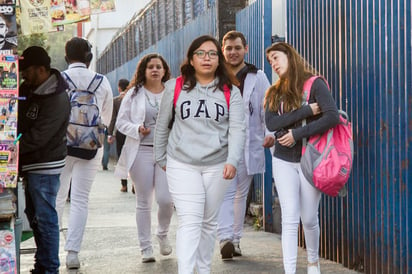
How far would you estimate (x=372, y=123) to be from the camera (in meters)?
6.62

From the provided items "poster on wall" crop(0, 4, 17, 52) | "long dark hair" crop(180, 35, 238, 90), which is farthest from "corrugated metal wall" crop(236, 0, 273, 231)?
"poster on wall" crop(0, 4, 17, 52)

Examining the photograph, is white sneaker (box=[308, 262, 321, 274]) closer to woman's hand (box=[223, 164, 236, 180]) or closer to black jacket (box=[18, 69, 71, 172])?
woman's hand (box=[223, 164, 236, 180])

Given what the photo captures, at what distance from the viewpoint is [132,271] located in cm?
743

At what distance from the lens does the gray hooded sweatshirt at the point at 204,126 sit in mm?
6043

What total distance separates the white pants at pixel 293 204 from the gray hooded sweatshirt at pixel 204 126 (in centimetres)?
48

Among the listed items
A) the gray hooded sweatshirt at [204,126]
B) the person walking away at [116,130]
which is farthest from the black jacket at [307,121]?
the person walking away at [116,130]

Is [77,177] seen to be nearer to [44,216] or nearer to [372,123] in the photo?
[44,216]

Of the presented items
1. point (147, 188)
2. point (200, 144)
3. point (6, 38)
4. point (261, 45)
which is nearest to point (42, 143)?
point (6, 38)

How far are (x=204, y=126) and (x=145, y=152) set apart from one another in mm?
1757

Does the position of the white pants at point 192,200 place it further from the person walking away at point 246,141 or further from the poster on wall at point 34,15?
the person walking away at point 246,141

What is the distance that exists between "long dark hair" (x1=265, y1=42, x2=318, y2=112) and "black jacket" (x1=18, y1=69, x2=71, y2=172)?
1.64 metres

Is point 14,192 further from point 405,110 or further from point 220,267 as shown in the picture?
point 405,110

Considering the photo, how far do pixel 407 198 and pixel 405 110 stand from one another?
642 mm

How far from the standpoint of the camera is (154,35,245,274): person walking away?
6.03 m
